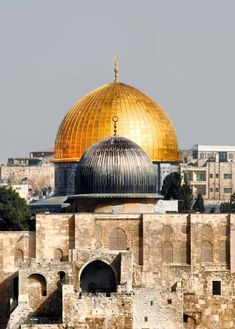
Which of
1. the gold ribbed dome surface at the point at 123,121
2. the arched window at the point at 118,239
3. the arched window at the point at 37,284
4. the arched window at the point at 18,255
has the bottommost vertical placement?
the arched window at the point at 37,284

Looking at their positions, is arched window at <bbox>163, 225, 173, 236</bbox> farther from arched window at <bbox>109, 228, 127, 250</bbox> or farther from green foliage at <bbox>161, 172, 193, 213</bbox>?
green foliage at <bbox>161, 172, 193, 213</bbox>

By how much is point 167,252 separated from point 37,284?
8586 mm

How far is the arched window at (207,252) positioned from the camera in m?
126

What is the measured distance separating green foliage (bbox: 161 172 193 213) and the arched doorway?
32.1 meters

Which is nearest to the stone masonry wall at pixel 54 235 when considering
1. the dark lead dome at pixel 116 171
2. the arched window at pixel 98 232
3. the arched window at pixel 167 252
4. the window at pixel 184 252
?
the arched window at pixel 98 232

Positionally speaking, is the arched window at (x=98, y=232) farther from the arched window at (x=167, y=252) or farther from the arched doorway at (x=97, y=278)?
the arched doorway at (x=97, y=278)

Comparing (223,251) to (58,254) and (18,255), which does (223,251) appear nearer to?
(58,254)

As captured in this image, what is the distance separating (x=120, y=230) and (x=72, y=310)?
11719 mm

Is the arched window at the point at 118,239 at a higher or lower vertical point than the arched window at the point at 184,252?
A: higher

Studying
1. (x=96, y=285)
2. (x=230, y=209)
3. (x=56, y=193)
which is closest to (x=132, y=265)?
(x=96, y=285)

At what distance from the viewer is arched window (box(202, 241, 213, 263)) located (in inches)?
4968

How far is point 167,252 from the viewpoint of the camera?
126 metres

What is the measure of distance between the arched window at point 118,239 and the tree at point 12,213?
1765 cm

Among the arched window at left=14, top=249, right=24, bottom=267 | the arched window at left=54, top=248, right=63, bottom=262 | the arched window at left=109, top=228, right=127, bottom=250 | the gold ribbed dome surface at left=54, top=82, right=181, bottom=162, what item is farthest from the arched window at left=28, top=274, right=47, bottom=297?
the gold ribbed dome surface at left=54, top=82, right=181, bottom=162
